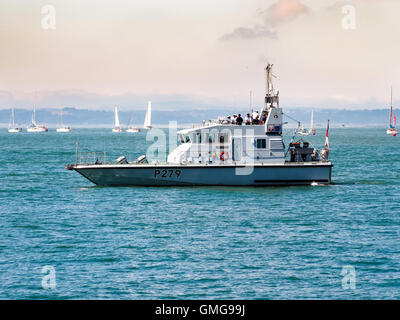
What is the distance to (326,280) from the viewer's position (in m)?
23.2

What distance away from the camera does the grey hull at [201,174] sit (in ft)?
139

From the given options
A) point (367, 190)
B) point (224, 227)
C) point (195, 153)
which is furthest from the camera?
point (367, 190)

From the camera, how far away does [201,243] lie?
28797 mm

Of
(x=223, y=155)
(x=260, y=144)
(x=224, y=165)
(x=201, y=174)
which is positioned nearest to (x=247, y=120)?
(x=260, y=144)

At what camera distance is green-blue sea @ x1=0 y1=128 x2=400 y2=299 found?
73.8 feet

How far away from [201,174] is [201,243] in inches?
546

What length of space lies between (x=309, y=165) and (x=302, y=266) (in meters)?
18.7

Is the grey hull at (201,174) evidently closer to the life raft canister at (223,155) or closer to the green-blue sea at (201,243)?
the green-blue sea at (201,243)

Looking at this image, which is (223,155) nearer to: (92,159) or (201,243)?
(201,243)

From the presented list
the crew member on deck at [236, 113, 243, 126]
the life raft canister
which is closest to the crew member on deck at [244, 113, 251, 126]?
the crew member on deck at [236, 113, 243, 126]

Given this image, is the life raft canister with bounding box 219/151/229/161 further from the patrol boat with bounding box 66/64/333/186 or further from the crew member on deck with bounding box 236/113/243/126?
the crew member on deck with bounding box 236/113/243/126

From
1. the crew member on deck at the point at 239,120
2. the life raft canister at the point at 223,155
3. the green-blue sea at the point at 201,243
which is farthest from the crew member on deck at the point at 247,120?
the green-blue sea at the point at 201,243
